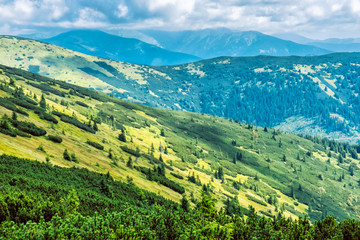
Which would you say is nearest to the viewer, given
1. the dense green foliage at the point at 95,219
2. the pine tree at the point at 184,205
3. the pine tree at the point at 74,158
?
the dense green foliage at the point at 95,219

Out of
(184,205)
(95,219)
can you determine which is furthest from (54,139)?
(95,219)

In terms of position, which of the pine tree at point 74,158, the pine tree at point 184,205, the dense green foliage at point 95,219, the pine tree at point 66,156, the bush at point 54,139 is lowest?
the pine tree at point 184,205

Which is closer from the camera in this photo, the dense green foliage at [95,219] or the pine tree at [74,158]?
the dense green foliage at [95,219]

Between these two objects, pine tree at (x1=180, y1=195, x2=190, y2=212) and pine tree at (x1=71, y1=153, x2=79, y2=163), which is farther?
pine tree at (x1=71, y1=153, x2=79, y2=163)

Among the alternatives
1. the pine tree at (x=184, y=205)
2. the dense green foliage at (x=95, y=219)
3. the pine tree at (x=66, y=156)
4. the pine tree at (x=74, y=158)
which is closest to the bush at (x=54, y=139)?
the pine tree at (x=74, y=158)

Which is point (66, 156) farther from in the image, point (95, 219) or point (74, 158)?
point (95, 219)

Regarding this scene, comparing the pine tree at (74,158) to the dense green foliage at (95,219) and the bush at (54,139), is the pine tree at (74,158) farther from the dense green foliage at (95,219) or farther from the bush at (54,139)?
the dense green foliage at (95,219)

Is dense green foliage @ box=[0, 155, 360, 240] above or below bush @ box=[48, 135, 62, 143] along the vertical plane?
above

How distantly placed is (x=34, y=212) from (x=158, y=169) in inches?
3283

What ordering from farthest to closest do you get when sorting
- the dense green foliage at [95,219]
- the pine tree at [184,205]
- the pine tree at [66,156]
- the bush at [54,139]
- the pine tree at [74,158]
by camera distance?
the bush at [54,139]
the pine tree at [74,158]
the pine tree at [66,156]
the pine tree at [184,205]
the dense green foliage at [95,219]

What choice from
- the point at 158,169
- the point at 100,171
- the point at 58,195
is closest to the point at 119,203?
the point at 58,195

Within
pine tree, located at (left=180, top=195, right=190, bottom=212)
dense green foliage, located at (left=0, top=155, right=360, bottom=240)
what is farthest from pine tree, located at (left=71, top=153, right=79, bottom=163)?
pine tree, located at (left=180, top=195, right=190, bottom=212)

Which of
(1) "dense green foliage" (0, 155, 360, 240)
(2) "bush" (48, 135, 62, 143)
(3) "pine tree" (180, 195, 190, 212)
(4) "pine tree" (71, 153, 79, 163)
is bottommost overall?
(3) "pine tree" (180, 195, 190, 212)

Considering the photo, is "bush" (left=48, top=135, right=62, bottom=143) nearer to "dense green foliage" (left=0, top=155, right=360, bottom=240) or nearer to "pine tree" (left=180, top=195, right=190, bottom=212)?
"dense green foliage" (left=0, top=155, right=360, bottom=240)
